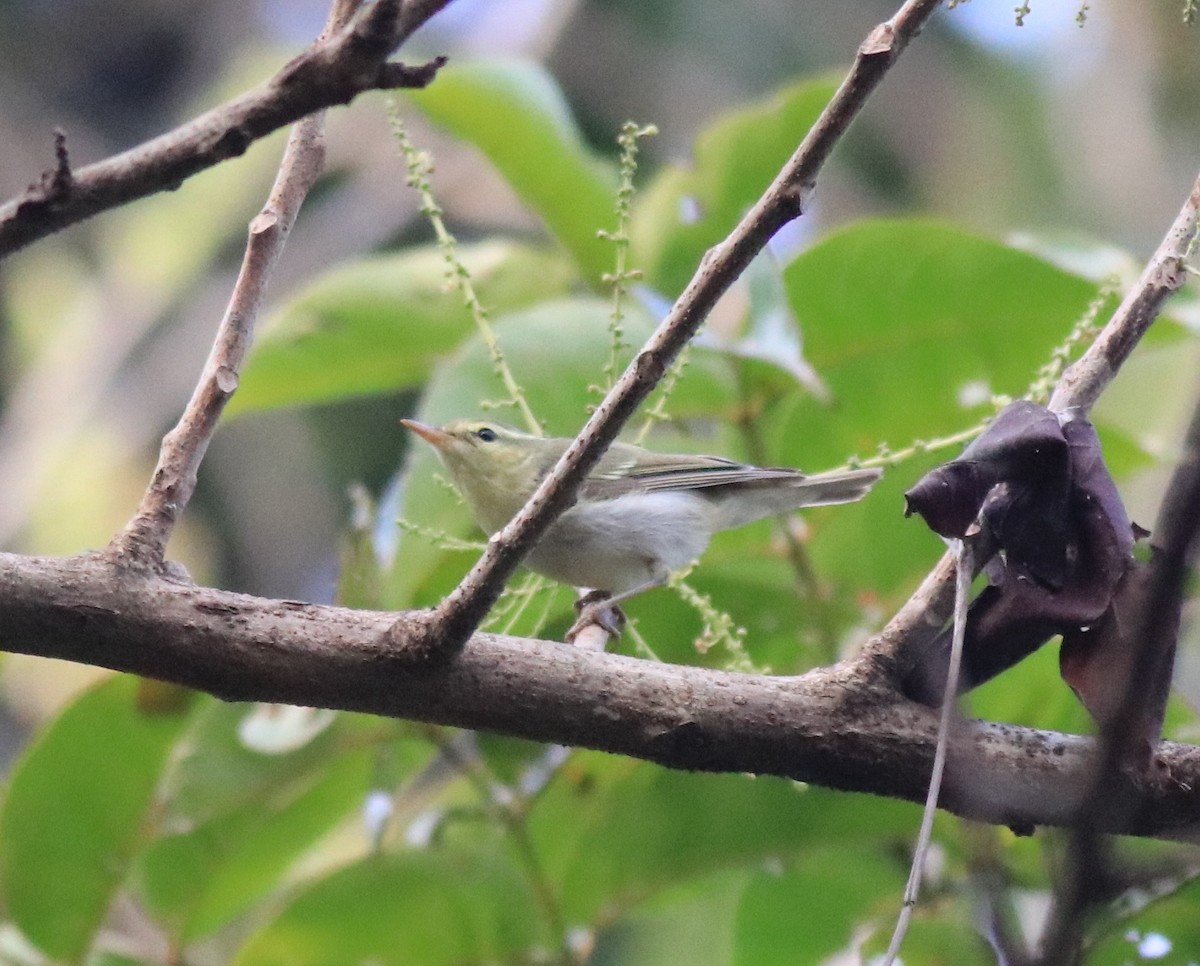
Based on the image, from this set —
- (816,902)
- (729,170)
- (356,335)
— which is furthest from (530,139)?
(816,902)

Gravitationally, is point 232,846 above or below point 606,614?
below

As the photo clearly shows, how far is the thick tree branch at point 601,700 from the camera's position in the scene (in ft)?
5.11

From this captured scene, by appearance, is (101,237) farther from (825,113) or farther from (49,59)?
(825,113)

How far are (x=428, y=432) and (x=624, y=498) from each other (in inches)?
23.0

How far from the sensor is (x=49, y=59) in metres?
13.4

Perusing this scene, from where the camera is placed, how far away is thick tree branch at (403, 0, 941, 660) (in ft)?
4.57

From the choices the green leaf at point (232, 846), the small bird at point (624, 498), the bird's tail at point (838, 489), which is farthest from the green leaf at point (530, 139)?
the green leaf at point (232, 846)

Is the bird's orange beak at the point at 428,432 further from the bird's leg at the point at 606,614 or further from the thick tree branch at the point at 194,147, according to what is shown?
the thick tree branch at the point at 194,147

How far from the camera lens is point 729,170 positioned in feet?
9.83

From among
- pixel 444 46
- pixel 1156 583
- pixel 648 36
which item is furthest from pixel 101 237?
pixel 1156 583

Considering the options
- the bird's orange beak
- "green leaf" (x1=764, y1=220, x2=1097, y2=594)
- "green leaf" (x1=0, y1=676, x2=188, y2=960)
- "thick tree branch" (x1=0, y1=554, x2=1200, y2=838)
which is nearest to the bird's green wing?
the bird's orange beak

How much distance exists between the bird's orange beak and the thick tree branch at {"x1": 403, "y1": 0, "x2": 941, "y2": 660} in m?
1.21

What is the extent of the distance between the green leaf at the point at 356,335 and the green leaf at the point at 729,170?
18.0 inches

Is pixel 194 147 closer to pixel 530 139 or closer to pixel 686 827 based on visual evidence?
pixel 686 827
